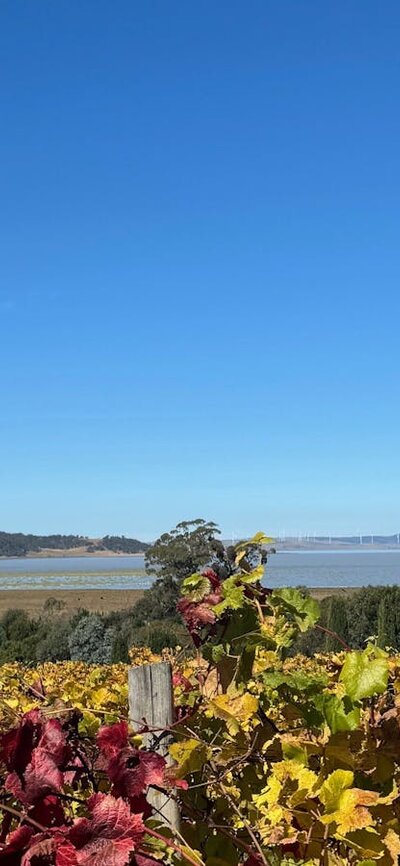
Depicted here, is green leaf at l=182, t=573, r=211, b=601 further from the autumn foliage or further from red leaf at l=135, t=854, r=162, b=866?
red leaf at l=135, t=854, r=162, b=866

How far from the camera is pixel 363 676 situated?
4.23 feet

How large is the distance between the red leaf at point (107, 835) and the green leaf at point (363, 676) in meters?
0.52

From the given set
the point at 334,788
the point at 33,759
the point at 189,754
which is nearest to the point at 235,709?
the point at 189,754

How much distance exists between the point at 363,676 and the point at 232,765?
316 millimetres

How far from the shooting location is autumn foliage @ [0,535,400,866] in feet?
3.06

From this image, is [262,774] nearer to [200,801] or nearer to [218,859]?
[200,801]

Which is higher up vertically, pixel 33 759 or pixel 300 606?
pixel 300 606

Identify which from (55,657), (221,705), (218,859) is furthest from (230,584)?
(55,657)

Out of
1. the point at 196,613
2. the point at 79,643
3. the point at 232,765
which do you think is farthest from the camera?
the point at 79,643

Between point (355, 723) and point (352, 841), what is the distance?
0.23m

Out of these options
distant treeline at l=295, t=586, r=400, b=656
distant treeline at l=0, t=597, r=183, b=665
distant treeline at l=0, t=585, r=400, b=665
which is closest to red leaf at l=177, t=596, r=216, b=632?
distant treeline at l=0, t=585, r=400, b=665

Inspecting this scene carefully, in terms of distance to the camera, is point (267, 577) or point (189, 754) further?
point (267, 577)

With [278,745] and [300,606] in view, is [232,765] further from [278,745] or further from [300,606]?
[300,606]

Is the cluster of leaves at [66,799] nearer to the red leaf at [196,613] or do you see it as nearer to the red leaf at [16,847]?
the red leaf at [16,847]
